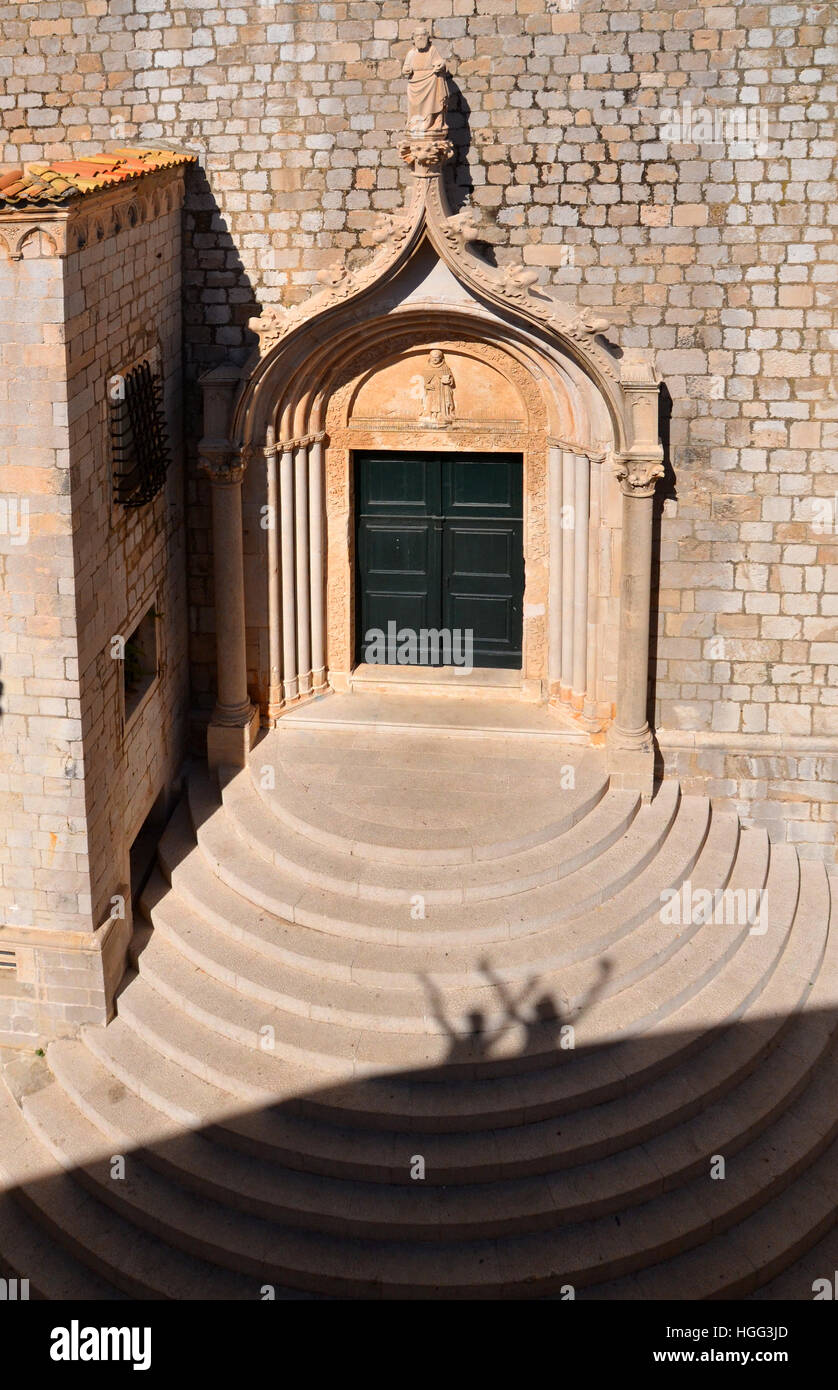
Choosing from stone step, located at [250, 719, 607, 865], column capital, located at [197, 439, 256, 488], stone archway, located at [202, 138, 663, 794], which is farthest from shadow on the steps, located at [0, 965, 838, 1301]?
column capital, located at [197, 439, 256, 488]

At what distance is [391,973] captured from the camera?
10.5m

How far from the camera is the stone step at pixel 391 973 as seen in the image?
10.3 metres

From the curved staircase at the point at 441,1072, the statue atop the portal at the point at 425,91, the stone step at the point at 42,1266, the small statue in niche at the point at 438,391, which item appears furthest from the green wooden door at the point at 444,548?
the stone step at the point at 42,1266

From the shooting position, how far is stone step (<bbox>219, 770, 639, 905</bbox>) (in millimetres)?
11156

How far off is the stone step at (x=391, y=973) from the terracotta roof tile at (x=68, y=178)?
5.28m

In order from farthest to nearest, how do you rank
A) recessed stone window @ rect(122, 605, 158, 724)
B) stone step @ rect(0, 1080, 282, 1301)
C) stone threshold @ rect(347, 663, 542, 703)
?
1. stone threshold @ rect(347, 663, 542, 703)
2. recessed stone window @ rect(122, 605, 158, 724)
3. stone step @ rect(0, 1080, 282, 1301)

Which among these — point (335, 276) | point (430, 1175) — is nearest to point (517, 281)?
point (335, 276)

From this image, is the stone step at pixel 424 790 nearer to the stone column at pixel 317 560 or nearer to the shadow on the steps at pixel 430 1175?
the stone column at pixel 317 560

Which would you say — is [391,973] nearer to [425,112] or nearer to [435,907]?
[435,907]

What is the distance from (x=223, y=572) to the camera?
12695 mm

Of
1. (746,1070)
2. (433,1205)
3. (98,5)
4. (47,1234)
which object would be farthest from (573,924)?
(98,5)

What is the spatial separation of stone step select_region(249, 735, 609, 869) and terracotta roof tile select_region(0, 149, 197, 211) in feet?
16.3

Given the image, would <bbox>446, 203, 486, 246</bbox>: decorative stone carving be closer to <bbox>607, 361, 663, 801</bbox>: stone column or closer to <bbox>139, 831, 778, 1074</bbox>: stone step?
<bbox>607, 361, 663, 801</bbox>: stone column
